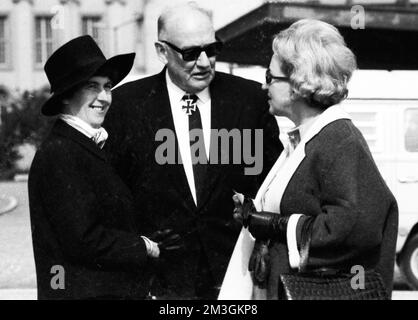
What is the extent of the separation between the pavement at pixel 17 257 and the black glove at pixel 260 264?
8.85 ft

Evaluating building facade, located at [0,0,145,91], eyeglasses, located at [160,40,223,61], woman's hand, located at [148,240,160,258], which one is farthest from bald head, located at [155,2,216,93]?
building facade, located at [0,0,145,91]

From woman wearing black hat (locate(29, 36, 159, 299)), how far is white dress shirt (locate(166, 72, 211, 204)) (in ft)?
1.14

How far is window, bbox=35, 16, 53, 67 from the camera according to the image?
397cm

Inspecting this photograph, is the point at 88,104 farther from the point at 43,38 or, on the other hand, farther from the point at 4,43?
the point at 4,43

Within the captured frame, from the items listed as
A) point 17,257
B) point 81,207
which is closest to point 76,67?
point 81,207

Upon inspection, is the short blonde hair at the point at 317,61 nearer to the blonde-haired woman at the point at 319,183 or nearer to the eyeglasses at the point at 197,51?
the blonde-haired woman at the point at 319,183

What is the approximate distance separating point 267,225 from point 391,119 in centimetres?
371

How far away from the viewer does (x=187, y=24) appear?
9.22ft

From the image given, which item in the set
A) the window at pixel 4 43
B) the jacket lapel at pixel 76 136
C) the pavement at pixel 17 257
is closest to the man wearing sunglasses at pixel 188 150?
the jacket lapel at pixel 76 136

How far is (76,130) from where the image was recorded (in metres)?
2.44

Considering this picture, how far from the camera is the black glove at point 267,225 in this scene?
7.49 feet

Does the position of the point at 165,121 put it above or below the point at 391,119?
above
